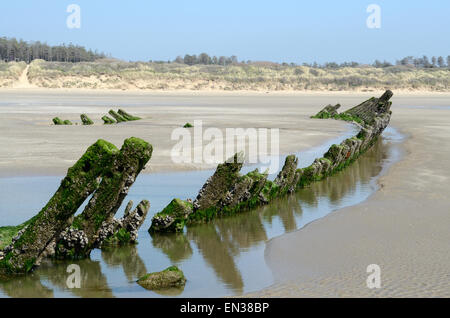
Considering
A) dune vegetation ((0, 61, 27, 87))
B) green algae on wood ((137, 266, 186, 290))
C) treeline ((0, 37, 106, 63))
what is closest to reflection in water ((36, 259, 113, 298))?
green algae on wood ((137, 266, 186, 290))

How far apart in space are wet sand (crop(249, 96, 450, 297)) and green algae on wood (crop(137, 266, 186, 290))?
89cm

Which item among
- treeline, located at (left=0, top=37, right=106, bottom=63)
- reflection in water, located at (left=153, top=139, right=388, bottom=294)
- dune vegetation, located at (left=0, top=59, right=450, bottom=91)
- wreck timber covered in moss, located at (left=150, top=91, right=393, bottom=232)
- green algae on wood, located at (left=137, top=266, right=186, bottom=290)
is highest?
treeline, located at (left=0, top=37, right=106, bottom=63)

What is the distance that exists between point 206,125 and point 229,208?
17156mm

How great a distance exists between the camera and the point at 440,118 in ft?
119

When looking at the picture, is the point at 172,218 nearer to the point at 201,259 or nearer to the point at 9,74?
the point at 201,259

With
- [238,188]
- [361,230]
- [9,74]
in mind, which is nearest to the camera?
[361,230]

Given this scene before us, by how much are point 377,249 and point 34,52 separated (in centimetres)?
13699

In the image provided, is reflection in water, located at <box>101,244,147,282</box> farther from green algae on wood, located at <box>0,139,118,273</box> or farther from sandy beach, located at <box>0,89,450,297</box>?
sandy beach, located at <box>0,89,450,297</box>

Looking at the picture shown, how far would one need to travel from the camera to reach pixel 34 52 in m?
136

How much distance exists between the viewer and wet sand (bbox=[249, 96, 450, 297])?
684 cm

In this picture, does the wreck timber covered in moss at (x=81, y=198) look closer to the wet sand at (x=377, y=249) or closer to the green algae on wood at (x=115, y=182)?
the green algae on wood at (x=115, y=182)

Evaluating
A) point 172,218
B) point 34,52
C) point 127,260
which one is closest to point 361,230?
point 172,218

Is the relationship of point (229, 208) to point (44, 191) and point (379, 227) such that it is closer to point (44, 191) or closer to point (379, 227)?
point (379, 227)
